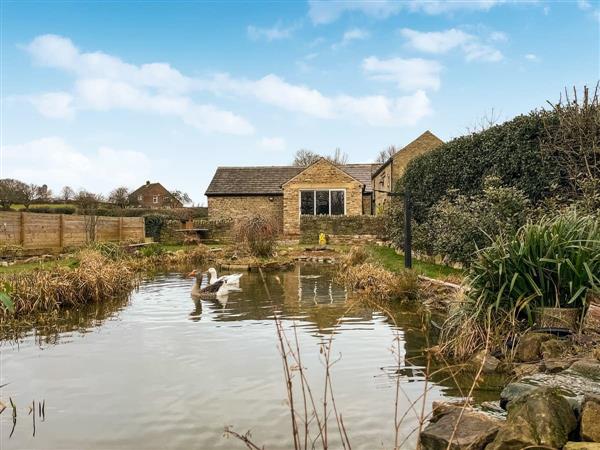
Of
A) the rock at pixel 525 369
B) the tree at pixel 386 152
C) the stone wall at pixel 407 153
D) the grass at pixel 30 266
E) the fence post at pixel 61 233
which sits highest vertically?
the tree at pixel 386 152

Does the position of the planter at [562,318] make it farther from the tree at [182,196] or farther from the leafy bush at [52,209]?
the tree at [182,196]

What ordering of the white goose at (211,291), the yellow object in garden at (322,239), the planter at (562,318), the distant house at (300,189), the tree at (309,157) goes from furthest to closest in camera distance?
the tree at (309,157)
the distant house at (300,189)
the yellow object in garden at (322,239)
the white goose at (211,291)
the planter at (562,318)

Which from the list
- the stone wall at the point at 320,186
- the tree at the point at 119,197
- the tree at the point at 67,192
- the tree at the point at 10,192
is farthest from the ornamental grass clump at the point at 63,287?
the tree at the point at 67,192

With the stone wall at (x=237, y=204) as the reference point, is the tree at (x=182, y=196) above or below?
above

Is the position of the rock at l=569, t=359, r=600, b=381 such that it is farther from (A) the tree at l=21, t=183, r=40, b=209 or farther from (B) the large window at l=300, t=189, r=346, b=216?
(A) the tree at l=21, t=183, r=40, b=209

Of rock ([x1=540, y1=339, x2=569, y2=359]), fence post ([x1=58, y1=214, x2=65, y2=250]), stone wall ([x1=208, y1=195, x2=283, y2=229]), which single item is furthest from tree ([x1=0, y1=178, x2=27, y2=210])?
rock ([x1=540, y1=339, x2=569, y2=359])

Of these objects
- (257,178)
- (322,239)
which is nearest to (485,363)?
(322,239)

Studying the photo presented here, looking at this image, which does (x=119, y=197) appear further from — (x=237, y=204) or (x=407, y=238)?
(x=407, y=238)

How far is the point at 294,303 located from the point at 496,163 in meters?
6.33

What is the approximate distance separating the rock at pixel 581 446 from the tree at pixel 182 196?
2204 inches

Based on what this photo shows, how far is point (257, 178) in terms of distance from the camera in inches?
1417

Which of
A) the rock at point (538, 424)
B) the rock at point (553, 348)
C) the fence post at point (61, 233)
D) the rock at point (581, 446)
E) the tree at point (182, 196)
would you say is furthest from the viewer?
the tree at point (182, 196)

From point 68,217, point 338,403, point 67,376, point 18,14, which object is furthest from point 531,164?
point 68,217

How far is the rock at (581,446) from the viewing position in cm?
321
